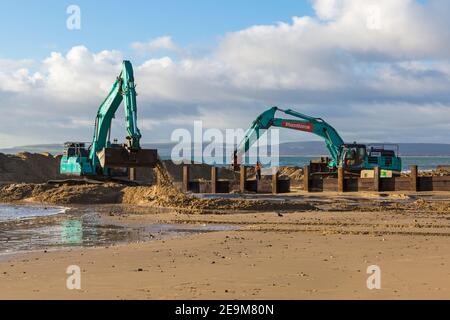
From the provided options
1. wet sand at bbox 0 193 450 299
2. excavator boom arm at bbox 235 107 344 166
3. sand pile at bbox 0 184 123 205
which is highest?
excavator boom arm at bbox 235 107 344 166

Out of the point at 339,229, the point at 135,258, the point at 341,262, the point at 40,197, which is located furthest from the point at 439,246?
the point at 40,197

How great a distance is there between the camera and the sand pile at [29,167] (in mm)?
56344

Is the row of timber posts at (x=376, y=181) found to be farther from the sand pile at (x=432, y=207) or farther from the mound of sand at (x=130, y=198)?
the mound of sand at (x=130, y=198)

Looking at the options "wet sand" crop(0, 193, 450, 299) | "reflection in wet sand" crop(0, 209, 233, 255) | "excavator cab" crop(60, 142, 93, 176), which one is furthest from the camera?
"excavator cab" crop(60, 142, 93, 176)

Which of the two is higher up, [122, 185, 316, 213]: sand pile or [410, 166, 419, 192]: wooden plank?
[410, 166, 419, 192]: wooden plank

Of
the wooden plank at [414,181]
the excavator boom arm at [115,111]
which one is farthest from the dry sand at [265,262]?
the wooden plank at [414,181]

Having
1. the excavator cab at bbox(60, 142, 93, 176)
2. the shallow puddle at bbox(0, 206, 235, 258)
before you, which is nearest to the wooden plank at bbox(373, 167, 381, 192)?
the excavator cab at bbox(60, 142, 93, 176)

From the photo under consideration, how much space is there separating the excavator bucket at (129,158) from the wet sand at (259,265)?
A: 13.7 metres

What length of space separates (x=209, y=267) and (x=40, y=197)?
23.8 m

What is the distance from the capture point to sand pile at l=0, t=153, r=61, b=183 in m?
56.3

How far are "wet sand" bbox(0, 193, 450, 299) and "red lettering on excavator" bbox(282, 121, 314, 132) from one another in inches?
967

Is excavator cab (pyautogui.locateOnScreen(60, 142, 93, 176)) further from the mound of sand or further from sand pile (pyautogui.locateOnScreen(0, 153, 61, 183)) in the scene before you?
sand pile (pyautogui.locateOnScreen(0, 153, 61, 183))

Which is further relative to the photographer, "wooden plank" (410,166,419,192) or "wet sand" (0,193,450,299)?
"wooden plank" (410,166,419,192)
